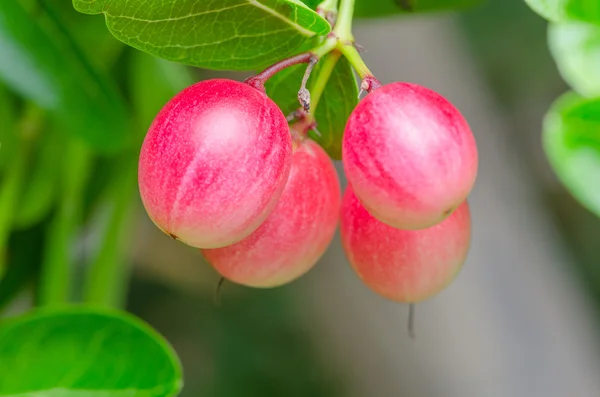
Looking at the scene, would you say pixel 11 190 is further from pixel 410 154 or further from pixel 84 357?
pixel 410 154

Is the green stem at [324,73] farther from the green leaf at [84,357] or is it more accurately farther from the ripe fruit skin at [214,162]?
the green leaf at [84,357]

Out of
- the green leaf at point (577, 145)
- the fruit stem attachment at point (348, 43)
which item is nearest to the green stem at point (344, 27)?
the fruit stem attachment at point (348, 43)

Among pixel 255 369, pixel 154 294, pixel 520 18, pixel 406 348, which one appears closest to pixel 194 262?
pixel 154 294

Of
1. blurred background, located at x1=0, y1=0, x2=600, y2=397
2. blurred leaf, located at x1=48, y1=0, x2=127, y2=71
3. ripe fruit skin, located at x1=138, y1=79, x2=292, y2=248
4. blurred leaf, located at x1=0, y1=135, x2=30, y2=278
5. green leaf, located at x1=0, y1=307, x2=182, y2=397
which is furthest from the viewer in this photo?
blurred background, located at x1=0, y1=0, x2=600, y2=397

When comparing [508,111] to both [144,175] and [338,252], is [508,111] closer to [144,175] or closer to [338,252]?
[338,252]

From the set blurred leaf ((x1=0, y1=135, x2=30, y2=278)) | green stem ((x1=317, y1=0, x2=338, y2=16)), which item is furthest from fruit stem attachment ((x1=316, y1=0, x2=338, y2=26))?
blurred leaf ((x1=0, y1=135, x2=30, y2=278))

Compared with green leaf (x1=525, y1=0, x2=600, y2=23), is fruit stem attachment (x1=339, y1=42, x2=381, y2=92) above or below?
below

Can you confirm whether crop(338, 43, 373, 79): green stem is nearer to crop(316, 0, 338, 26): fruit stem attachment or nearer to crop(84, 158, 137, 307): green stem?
crop(316, 0, 338, 26): fruit stem attachment
